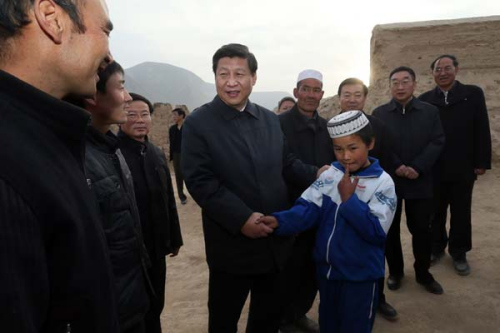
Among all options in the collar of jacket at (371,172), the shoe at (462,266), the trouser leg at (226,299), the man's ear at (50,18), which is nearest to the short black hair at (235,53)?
the collar of jacket at (371,172)

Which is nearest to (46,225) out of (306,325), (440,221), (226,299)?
(226,299)

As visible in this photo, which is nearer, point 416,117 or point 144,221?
point 144,221

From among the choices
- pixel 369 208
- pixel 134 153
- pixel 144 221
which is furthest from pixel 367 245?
pixel 134 153

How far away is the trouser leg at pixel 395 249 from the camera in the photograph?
3.19m

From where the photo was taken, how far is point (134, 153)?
92.0 inches

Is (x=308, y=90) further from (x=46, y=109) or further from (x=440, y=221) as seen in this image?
(x=440, y=221)

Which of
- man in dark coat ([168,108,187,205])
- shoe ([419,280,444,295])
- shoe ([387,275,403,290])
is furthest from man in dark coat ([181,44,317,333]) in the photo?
man in dark coat ([168,108,187,205])

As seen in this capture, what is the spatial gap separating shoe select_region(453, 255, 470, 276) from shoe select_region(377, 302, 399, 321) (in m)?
1.23

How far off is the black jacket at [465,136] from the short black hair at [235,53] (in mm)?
2674

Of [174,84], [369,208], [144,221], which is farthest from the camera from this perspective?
[174,84]

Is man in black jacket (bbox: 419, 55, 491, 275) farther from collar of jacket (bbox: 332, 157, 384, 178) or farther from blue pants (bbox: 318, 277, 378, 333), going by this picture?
blue pants (bbox: 318, 277, 378, 333)

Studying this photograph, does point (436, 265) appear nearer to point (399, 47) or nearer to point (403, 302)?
point (403, 302)

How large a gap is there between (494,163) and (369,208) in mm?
7928

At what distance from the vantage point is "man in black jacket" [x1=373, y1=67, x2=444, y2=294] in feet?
10.1
